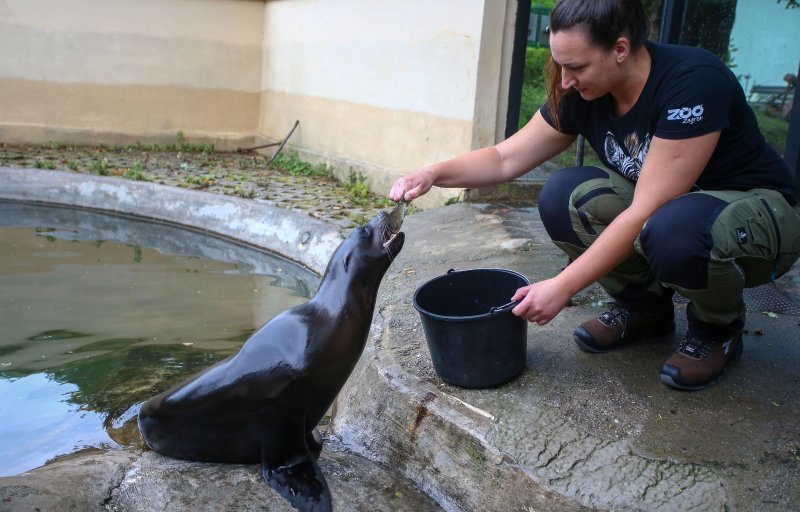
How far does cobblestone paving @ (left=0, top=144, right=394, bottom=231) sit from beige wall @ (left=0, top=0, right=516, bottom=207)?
10.2 inches

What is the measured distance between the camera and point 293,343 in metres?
2.56

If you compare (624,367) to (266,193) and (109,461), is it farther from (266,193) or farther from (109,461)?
(266,193)

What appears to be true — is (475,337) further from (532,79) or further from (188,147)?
(188,147)

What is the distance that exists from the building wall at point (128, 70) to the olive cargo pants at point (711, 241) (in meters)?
8.16

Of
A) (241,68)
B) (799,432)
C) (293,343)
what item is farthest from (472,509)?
(241,68)

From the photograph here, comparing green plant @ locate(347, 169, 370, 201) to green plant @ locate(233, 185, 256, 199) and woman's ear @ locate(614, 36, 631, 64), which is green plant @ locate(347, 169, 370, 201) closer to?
green plant @ locate(233, 185, 256, 199)

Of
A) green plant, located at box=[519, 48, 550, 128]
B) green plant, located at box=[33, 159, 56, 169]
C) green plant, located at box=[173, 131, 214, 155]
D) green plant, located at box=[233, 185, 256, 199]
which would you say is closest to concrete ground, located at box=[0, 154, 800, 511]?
green plant, located at box=[519, 48, 550, 128]

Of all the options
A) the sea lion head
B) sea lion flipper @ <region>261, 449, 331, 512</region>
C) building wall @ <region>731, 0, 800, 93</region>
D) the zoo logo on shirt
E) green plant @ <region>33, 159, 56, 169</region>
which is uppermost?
building wall @ <region>731, 0, 800, 93</region>

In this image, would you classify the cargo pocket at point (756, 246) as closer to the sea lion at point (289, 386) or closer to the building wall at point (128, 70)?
the sea lion at point (289, 386)

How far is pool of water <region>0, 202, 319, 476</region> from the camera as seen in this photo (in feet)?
10.9

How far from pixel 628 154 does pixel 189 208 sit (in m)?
4.99

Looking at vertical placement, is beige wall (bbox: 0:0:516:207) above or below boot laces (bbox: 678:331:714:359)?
above

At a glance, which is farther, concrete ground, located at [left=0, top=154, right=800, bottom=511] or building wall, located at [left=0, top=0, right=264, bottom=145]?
building wall, located at [left=0, top=0, right=264, bottom=145]

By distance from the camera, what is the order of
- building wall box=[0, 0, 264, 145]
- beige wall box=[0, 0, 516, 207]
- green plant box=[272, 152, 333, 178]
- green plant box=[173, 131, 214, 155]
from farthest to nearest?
1. green plant box=[173, 131, 214, 155]
2. building wall box=[0, 0, 264, 145]
3. green plant box=[272, 152, 333, 178]
4. beige wall box=[0, 0, 516, 207]
